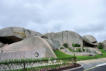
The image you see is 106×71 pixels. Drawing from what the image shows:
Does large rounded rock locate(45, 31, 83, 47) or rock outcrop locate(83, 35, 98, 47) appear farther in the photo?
rock outcrop locate(83, 35, 98, 47)

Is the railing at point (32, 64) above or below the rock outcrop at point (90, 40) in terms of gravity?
below

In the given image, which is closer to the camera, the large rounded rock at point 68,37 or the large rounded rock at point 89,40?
the large rounded rock at point 68,37

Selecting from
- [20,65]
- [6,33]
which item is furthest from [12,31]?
[20,65]

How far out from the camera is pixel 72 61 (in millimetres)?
13969

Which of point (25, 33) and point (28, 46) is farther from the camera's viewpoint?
point (25, 33)

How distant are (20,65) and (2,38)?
116 ft

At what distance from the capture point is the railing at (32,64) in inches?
333

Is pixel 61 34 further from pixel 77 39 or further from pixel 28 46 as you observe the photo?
pixel 28 46

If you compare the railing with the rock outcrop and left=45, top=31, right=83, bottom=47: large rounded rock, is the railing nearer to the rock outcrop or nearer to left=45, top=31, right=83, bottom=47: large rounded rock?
left=45, top=31, right=83, bottom=47: large rounded rock

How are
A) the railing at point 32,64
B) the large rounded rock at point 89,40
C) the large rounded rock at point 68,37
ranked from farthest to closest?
the large rounded rock at point 89,40 → the large rounded rock at point 68,37 → the railing at point 32,64

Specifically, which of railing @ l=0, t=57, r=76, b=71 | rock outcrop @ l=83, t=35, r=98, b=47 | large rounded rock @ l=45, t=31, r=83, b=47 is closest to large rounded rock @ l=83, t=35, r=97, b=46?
rock outcrop @ l=83, t=35, r=98, b=47

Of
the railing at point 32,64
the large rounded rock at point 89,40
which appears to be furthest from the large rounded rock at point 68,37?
the railing at point 32,64

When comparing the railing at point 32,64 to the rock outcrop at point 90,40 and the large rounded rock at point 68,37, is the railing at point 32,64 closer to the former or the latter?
the large rounded rock at point 68,37

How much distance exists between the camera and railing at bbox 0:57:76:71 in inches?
333
